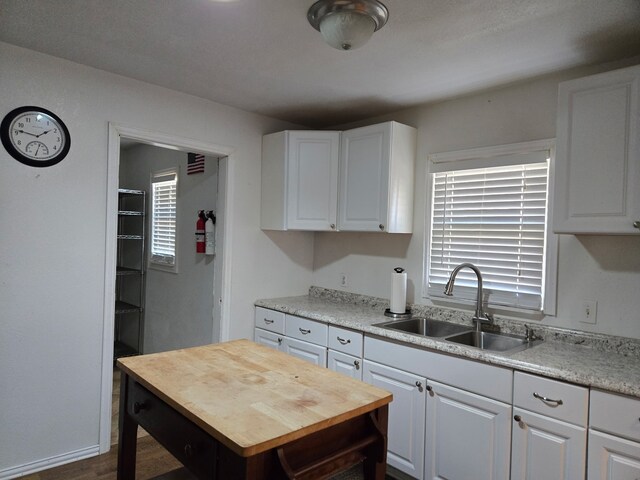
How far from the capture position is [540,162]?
2.43 meters

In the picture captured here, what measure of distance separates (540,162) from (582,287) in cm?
73

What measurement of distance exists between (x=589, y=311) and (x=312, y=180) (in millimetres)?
1993

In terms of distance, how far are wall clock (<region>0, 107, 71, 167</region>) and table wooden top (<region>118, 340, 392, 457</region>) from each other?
53.2 inches

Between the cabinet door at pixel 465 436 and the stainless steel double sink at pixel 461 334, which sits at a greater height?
the stainless steel double sink at pixel 461 334

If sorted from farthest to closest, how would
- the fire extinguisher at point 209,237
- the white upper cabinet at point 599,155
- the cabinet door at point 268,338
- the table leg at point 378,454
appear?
the fire extinguisher at point 209,237
the cabinet door at point 268,338
the white upper cabinet at point 599,155
the table leg at point 378,454

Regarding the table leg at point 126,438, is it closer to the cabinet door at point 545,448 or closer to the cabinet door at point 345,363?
the cabinet door at point 345,363

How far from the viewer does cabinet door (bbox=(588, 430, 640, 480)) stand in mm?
1610

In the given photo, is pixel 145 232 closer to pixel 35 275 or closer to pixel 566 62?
pixel 35 275

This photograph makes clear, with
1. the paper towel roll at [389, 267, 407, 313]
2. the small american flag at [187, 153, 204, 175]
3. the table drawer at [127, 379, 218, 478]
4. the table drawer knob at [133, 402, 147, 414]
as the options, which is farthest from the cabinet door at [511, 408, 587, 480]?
the small american flag at [187, 153, 204, 175]

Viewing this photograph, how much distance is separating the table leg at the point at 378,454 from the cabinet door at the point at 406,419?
0.94 m

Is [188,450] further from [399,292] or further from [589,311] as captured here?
[589,311]

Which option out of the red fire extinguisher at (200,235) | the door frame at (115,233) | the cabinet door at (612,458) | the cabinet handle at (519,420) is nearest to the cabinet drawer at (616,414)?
the cabinet door at (612,458)

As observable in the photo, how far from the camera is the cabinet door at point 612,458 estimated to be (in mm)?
1610

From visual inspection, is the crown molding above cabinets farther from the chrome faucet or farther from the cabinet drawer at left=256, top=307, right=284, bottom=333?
the cabinet drawer at left=256, top=307, right=284, bottom=333
